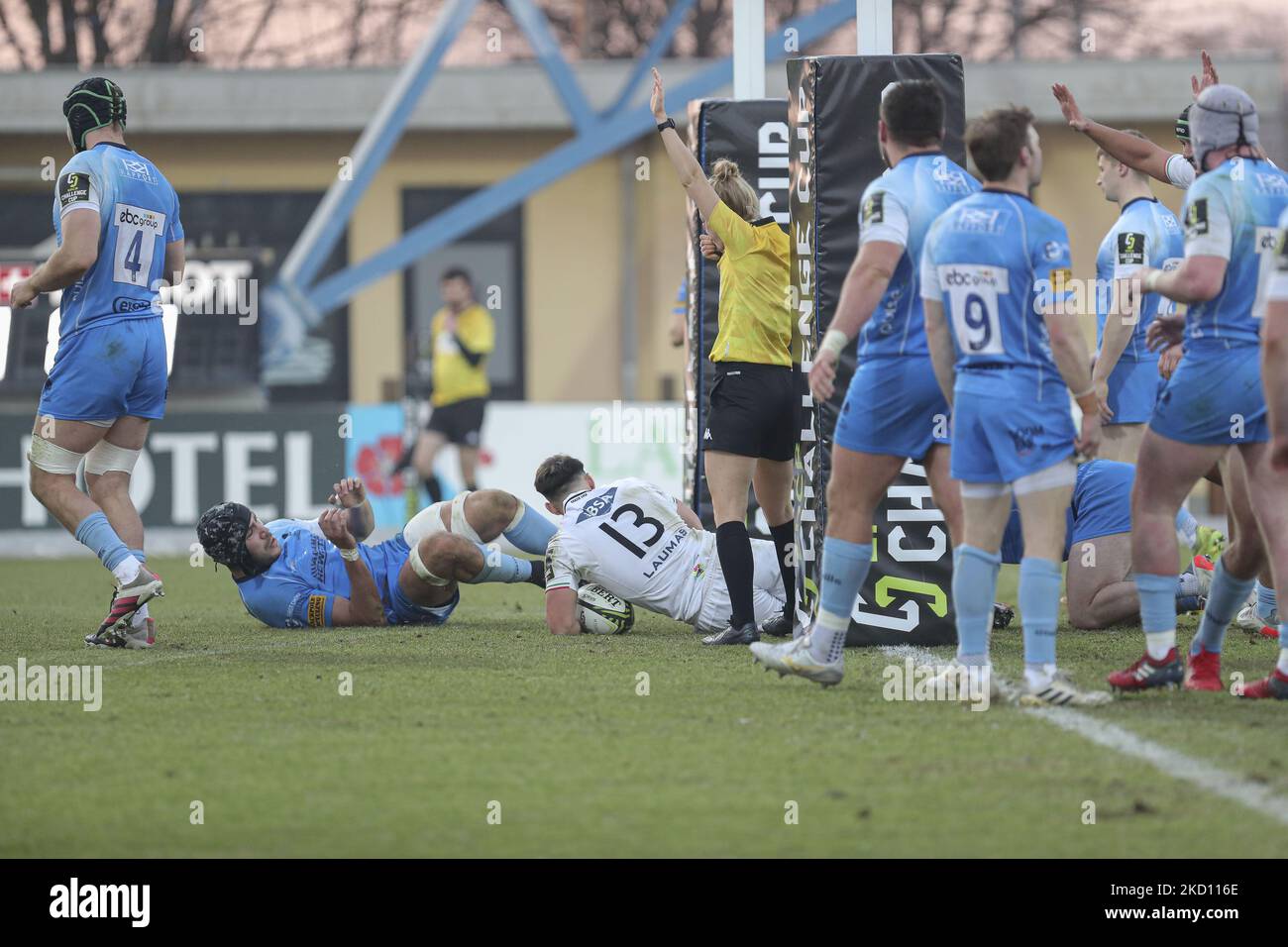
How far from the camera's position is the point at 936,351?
586cm

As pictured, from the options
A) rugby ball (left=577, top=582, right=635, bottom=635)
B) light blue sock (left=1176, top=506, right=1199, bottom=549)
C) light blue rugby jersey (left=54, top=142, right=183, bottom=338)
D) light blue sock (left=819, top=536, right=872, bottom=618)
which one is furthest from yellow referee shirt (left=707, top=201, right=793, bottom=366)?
light blue sock (left=1176, top=506, right=1199, bottom=549)

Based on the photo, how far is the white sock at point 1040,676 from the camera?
576cm

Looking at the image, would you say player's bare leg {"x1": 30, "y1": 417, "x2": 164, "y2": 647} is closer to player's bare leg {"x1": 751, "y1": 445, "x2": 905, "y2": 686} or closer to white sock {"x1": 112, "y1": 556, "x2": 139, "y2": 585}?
white sock {"x1": 112, "y1": 556, "x2": 139, "y2": 585}

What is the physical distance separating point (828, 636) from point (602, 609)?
2238 mm

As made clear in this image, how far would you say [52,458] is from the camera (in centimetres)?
768

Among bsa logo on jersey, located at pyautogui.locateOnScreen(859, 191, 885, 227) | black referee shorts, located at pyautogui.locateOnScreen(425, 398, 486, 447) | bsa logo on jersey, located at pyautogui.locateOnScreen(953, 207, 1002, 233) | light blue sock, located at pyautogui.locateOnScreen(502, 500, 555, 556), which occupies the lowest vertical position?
light blue sock, located at pyautogui.locateOnScreen(502, 500, 555, 556)

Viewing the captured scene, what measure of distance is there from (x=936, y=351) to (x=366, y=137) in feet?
51.7

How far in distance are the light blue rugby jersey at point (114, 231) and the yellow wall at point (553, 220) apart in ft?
48.7

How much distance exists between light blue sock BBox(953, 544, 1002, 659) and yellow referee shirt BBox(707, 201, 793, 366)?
7.41ft

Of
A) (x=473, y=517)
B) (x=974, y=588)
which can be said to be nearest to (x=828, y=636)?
(x=974, y=588)

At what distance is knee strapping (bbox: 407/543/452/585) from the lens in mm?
8484

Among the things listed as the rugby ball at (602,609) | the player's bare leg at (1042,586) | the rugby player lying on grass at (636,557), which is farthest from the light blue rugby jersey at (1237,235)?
the rugby ball at (602,609)

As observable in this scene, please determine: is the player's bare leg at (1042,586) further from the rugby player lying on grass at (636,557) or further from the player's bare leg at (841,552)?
the rugby player lying on grass at (636,557)

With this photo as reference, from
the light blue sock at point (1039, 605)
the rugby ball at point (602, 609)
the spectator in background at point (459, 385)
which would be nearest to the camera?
the light blue sock at point (1039, 605)
